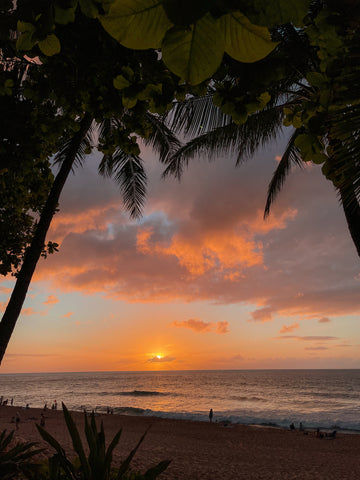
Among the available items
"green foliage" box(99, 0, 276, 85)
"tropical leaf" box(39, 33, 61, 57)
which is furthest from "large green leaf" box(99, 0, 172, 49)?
"tropical leaf" box(39, 33, 61, 57)

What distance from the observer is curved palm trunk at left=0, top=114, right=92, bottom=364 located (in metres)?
3.98

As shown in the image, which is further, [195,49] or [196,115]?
[196,115]

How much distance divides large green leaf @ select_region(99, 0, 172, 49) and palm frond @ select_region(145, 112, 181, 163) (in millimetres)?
7814

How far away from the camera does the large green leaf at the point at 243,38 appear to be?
0.47 metres

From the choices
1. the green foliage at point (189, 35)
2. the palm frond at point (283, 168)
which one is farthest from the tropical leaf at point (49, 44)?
the palm frond at point (283, 168)

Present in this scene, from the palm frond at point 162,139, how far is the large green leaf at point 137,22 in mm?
7814

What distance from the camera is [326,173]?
1.22m

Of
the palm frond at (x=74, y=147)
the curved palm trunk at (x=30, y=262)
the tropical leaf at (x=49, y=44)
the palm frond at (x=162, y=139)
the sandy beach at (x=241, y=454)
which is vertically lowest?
the sandy beach at (x=241, y=454)

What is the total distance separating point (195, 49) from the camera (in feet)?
1.61

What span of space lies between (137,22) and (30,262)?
444 cm

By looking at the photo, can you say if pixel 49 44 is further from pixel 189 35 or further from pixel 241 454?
pixel 241 454

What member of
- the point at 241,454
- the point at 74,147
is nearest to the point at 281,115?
the point at 74,147

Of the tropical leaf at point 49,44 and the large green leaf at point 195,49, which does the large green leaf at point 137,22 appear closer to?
the large green leaf at point 195,49

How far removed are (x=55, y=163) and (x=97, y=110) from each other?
6499 mm
